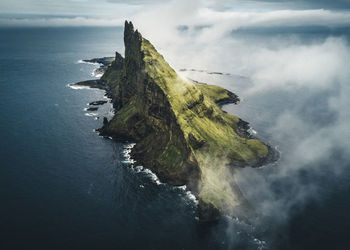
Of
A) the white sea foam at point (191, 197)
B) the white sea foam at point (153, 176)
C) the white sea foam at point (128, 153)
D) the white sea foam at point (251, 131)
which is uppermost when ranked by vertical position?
the white sea foam at point (251, 131)

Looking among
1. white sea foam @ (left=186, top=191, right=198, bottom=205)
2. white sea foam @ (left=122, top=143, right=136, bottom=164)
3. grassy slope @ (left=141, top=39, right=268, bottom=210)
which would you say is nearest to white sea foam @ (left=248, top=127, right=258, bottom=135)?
grassy slope @ (left=141, top=39, right=268, bottom=210)

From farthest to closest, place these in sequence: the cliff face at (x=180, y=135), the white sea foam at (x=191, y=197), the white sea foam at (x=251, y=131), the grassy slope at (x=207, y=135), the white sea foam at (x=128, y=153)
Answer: the white sea foam at (x=251, y=131), the white sea foam at (x=128, y=153), the cliff face at (x=180, y=135), the grassy slope at (x=207, y=135), the white sea foam at (x=191, y=197)

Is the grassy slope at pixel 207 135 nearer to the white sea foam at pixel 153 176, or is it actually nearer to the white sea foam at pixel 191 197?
the white sea foam at pixel 191 197

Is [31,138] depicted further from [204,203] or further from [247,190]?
[247,190]

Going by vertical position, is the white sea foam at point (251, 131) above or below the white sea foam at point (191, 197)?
above

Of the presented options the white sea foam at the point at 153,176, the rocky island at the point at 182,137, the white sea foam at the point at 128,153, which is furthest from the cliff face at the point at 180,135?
the white sea foam at the point at 128,153

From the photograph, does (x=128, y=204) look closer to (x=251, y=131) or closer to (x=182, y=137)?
(x=182, y=137)

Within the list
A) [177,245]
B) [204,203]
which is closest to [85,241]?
[177,245]

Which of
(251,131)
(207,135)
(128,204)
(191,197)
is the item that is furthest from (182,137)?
(251,131)
